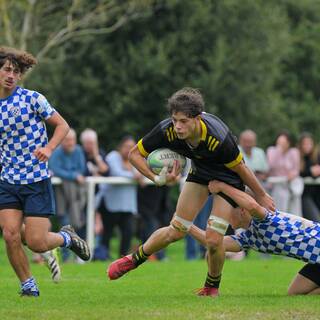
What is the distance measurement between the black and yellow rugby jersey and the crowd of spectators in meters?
6.96

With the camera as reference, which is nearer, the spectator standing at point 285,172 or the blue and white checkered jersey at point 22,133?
Answer: the blue and white checkered jersey at point 22,133

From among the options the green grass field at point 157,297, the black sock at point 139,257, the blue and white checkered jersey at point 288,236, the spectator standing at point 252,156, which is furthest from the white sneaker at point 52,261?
the spectator standing at point 252,156

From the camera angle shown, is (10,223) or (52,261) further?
(52,261)

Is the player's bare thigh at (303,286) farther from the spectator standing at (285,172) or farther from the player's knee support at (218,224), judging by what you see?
the spectator standing at (285,172)

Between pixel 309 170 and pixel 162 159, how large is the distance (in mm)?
8892

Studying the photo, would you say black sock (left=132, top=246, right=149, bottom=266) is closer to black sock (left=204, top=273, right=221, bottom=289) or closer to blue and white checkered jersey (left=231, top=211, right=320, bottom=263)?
black sock (left=204, top=273, right=221, bottom=289)

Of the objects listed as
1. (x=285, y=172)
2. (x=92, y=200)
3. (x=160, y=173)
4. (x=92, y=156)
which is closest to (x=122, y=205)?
(x=92, y=200)

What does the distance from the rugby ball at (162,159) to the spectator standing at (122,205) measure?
7366mm

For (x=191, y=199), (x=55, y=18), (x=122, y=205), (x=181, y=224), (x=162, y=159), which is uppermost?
(x=55, y=18)

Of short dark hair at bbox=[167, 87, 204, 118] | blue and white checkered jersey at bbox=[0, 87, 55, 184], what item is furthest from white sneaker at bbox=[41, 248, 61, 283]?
short dark hair at bbox=[167, 87, 204, 118]

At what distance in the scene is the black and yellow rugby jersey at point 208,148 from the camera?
29.9ft

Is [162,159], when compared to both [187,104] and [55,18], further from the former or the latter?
[55,18]

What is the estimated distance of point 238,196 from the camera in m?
9.34

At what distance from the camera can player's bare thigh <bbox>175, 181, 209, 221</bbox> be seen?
959 cm
